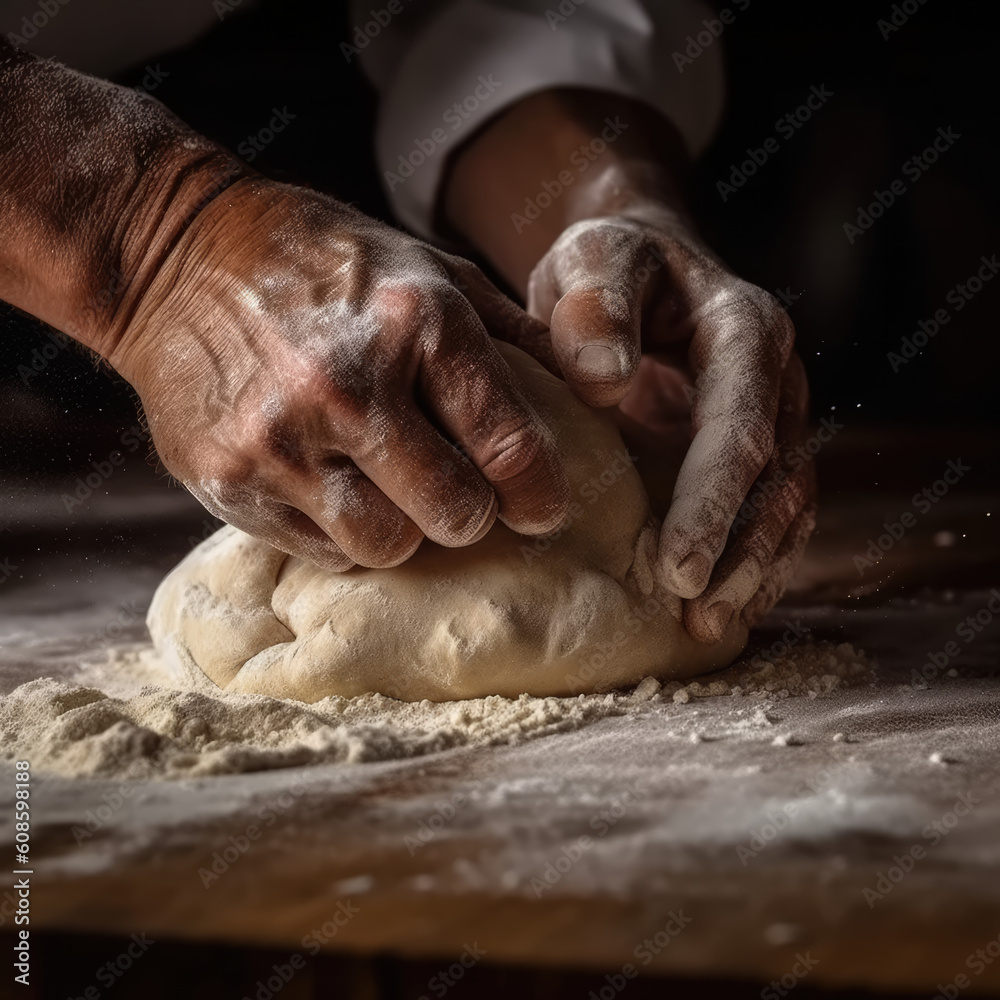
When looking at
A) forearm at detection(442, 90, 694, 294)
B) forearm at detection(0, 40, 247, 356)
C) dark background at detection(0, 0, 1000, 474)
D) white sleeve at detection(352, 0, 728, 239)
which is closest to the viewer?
forearm at detection(0, 40, 247, 356)

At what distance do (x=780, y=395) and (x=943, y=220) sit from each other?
1432 millimetres

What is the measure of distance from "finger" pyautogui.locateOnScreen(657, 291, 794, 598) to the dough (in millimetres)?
84

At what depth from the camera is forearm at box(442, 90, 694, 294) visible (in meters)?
2.23

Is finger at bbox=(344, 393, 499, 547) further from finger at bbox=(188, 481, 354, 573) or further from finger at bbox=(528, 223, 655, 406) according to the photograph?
finger at bbox=(528, 223, 655, 406)

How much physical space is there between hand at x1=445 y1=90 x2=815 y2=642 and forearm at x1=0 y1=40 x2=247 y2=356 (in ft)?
1.97

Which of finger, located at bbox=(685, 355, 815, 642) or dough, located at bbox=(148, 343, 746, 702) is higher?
finger, located at bbox=(685, 355, 815, 642)

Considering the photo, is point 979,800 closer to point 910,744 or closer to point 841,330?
point 910,744

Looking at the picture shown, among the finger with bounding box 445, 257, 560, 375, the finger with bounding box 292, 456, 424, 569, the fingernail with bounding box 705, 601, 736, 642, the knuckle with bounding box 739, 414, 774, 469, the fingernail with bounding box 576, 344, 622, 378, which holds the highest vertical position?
the knuckle with bounding box 739, 414, 774, 469

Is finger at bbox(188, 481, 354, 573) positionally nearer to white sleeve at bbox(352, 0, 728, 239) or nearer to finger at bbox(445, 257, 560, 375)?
finger at bbox(445, 257, 560, 375)

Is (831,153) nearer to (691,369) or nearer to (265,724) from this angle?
(691,369)

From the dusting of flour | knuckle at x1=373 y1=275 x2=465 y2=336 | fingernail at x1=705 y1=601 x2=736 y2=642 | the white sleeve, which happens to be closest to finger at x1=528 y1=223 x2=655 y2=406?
knuckle at x1=373 y1=275 x2=465 y2=336

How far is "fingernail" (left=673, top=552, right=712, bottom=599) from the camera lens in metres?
1.42

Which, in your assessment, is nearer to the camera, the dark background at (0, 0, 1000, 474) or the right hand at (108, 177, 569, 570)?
the right hand at (108, 177, 569, 570)

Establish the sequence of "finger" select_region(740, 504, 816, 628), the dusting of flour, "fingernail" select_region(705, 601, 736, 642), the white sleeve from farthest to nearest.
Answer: the white sleeve, "finger" select_region(740, 504, 816, 628), "fingernail" select_region(705, 601, 736, 642), the dusting of flour
